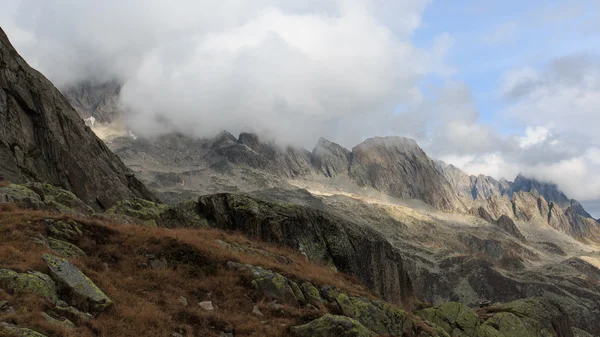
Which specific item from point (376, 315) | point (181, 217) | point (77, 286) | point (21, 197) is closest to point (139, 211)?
point (181, 217)

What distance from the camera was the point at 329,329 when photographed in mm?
21281

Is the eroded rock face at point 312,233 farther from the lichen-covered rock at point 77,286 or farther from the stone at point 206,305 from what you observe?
the lichen-covered rock at point 77,286

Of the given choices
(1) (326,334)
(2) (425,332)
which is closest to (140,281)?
(1) (326,334)

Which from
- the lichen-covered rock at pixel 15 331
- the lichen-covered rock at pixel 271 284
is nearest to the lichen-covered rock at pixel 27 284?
the lichen-covered rock at pixel 15 331

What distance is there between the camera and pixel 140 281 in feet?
74.4

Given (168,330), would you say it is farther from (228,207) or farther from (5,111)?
(5,111)

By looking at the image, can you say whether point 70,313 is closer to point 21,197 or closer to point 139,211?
point 21,197

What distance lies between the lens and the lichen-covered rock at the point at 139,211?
40.4m

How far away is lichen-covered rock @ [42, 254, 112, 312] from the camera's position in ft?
60.5

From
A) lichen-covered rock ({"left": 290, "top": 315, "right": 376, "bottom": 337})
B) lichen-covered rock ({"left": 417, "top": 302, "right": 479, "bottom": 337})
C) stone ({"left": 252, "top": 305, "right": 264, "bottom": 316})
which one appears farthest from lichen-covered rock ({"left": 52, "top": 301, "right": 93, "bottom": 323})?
lichen-covered rock ({"left": 417, "top": 302, "right": 479, "bottom": 337})

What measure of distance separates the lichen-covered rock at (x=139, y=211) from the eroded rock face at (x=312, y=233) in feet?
15.0

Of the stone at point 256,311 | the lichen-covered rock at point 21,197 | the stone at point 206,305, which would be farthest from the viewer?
the lichen-covered rock at point 21,197

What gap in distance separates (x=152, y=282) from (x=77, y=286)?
4721 millimetres

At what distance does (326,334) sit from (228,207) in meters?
23.9
